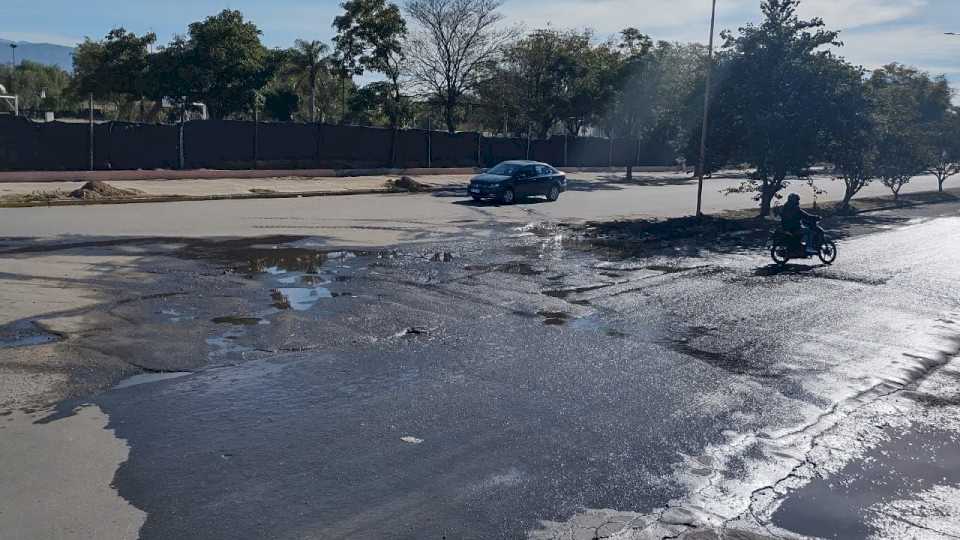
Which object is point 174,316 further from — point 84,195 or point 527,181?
point 527,181

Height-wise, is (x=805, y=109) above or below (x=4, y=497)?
above

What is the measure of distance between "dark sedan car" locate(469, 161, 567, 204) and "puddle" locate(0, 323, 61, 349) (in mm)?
21708

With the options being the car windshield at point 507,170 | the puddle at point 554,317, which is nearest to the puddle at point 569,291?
the puddle at point 554,317

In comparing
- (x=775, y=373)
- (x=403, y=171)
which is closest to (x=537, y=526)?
(x=775, y=373)

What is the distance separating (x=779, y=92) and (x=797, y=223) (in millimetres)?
9757

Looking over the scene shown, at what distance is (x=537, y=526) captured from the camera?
567 centimetres

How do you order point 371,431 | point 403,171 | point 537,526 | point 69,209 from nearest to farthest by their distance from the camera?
point 537,526, point 371,431, point 69,209, point 403,171

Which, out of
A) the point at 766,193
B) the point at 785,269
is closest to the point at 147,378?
the point at 785,269

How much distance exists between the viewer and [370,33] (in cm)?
4534

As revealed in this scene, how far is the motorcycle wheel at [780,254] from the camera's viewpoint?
18.7 meters

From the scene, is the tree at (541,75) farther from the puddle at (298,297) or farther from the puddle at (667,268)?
the puddle at (298,297)

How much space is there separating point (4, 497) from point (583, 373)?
219 inches

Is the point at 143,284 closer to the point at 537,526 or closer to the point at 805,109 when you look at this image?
the point at 537,526

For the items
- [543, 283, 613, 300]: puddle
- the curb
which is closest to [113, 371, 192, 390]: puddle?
[543, 283, 613, 300]: puddle
